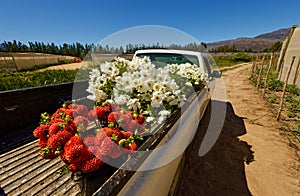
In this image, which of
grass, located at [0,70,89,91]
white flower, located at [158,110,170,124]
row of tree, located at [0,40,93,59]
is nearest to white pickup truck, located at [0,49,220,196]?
white flower, located at [158,110,170,124]

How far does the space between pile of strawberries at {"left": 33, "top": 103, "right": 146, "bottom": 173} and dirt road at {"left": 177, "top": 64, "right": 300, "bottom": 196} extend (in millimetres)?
1625

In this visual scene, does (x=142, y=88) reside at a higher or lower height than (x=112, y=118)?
higher

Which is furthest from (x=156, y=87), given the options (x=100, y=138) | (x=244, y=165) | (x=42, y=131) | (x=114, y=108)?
(x=244, y=165)

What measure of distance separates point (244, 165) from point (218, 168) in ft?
1.73

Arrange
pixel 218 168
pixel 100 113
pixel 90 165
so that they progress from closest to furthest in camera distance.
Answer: pixel 90 165 → pixel 100 113 → pixel 218 168

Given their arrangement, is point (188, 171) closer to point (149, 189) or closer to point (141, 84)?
point (149, 189)

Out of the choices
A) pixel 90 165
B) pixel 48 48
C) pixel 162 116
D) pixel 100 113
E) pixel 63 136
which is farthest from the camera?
pixel 48 48

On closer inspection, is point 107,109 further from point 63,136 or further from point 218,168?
point 218,168

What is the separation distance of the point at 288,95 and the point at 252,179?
6.36 metres

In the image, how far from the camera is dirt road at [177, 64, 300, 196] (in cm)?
219

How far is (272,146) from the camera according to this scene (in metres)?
3.23

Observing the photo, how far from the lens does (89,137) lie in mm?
926

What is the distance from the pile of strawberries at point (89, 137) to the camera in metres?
0.82

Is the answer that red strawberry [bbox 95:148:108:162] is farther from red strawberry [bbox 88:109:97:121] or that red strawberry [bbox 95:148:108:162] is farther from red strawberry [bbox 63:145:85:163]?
red strawberry [bbox 88:109:97:121]
